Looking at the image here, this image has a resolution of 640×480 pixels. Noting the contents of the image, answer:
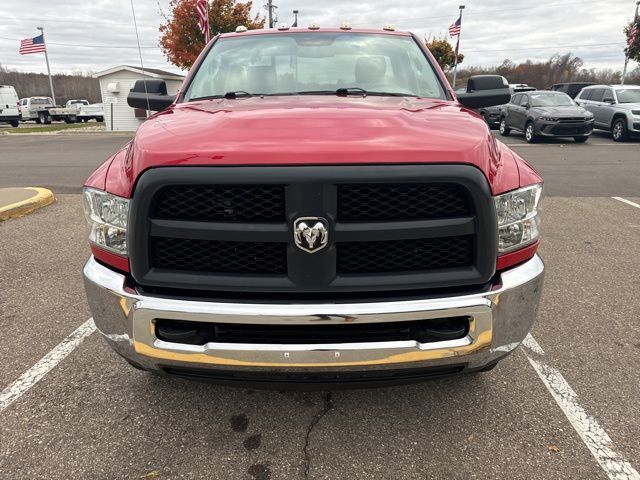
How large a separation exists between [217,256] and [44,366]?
1734mm

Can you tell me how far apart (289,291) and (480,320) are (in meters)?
0.75

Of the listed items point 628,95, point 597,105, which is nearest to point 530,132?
point 597,105

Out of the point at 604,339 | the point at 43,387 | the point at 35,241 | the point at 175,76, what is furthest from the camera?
the point at 175,76

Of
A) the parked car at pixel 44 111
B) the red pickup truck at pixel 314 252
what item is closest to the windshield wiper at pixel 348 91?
the red pickup truck at pixel 314 252

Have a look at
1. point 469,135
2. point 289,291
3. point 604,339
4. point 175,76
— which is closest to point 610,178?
point 604,339

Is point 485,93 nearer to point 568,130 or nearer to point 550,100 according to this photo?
point 568,130

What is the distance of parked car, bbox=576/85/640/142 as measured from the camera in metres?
15.2

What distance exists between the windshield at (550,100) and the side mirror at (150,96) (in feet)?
48.8

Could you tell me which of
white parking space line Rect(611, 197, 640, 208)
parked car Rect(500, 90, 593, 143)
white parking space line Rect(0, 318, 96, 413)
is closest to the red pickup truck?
white parking space line Rect(0, 318, 96, 413)

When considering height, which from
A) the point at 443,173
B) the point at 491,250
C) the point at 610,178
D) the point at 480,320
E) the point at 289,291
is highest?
the point at 443,173

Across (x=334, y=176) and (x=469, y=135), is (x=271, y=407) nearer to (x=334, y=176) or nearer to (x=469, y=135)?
(x=334, y=176)

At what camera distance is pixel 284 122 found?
1.98 m

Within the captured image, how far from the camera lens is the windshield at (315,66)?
9.99ft

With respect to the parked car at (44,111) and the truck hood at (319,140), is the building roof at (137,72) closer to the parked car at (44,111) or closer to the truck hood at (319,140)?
the parked car at (44,111)
